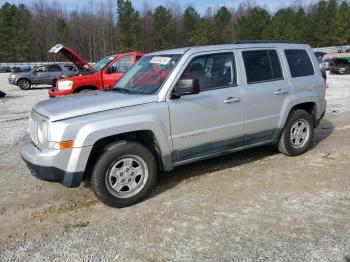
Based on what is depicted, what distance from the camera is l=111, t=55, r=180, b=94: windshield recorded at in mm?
4773

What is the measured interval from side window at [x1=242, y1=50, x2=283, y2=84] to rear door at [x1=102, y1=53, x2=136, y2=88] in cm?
613

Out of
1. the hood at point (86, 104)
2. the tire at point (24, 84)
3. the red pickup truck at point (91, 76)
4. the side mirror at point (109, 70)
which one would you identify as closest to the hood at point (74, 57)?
the red pickup truck at point (91, 76)

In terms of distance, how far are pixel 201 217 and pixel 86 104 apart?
187cm

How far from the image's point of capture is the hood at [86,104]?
4.15m

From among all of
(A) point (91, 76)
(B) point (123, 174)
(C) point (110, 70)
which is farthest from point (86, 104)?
(C) point (110, 70)

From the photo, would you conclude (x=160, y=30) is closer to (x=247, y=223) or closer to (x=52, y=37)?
(x=52, y=37)

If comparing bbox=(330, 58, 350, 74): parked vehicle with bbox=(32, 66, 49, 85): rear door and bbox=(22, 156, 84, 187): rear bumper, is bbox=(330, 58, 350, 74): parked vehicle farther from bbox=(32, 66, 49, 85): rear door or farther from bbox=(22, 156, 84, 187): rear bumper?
bbox=(22, 156, 84, 187): rear bumper

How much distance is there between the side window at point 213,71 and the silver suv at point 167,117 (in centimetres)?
→ 1

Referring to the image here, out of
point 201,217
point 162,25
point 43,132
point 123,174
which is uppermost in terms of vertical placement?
point 162,25

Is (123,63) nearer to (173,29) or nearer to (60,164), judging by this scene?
(60,164)

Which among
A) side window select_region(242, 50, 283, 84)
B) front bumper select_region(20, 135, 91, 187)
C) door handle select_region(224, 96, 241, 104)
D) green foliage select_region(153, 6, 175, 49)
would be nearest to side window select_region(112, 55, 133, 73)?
side window select_region(242, 50, 283, 84)

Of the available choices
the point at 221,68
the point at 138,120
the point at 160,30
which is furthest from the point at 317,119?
the point at 160,30

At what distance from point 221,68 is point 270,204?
1946mm

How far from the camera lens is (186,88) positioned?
4.48 meters
